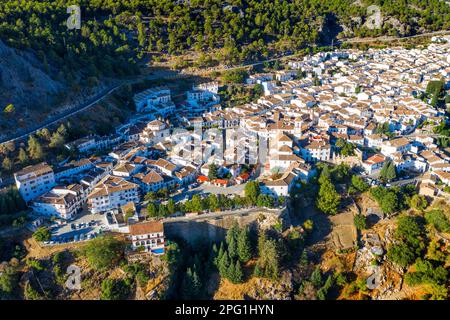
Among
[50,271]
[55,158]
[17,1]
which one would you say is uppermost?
[17,1]

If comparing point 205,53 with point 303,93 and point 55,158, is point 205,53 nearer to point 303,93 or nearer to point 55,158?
point 303,93

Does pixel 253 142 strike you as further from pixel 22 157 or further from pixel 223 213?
pixel 22 157

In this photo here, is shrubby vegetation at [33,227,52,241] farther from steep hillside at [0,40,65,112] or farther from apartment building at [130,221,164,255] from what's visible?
steep hillside at [0,40,65,112]

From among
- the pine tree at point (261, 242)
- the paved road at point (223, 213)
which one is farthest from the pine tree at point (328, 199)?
the pine tree at point (261, 242)

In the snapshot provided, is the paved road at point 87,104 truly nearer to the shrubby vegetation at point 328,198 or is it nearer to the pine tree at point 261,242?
the pine tree at point 261,242

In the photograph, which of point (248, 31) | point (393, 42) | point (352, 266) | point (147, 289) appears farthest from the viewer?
point (393, 42)

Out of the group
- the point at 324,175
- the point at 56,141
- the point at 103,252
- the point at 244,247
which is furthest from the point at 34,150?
the point at 324,175

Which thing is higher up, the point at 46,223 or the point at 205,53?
the point at 205,53

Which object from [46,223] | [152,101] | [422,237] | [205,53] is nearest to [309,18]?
[205,53]
